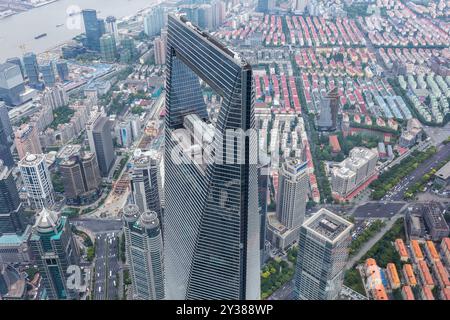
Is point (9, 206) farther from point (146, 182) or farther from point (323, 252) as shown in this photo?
point (323, 252)

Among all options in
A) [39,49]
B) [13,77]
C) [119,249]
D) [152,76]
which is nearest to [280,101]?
[152,76]

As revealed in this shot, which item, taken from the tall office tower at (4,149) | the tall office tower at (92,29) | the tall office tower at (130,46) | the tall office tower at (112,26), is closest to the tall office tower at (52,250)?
the tall office tower at (4,149)

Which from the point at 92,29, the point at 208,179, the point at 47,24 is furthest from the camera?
the point at 47,24

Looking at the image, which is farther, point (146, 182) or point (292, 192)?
point (292, 192)

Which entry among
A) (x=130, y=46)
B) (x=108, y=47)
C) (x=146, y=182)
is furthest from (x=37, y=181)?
(x=130, y=46)

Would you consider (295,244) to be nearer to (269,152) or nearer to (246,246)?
(269,152)

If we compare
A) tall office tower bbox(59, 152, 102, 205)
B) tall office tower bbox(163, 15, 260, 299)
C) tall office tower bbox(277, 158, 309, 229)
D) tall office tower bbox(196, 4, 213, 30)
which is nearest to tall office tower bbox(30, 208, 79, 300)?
tall office tower bbox(163, 15, 260, 299)
